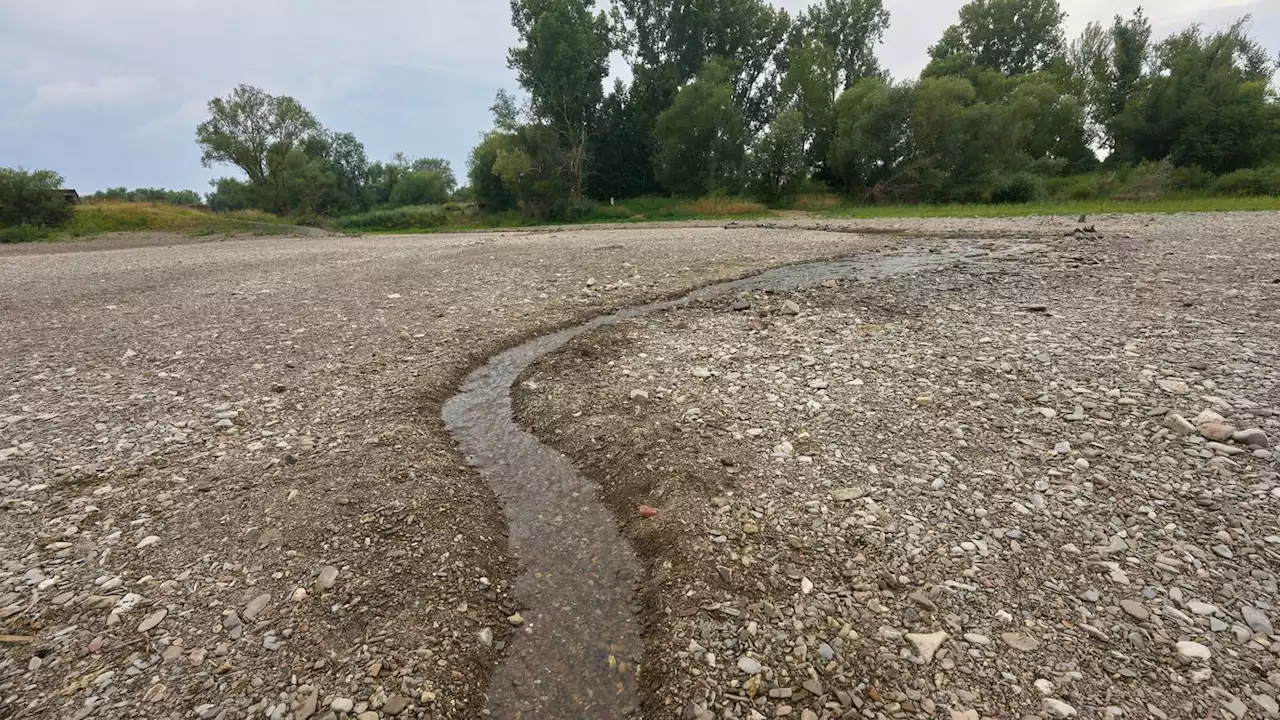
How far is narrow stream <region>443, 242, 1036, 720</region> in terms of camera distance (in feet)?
10.8

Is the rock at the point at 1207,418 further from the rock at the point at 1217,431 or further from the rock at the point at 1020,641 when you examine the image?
the rock at the point at 1020,641

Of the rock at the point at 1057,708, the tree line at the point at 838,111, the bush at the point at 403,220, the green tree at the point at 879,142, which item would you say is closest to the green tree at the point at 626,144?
the tree line at the point at 838,111

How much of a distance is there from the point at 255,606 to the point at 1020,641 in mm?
4851

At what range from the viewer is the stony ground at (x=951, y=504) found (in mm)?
3125

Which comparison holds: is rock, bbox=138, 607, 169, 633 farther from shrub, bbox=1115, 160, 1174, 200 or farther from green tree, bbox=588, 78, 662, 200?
green tree, bbox=588, 78, 662, 200

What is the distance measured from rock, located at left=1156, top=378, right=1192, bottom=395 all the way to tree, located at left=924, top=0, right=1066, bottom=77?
6544 centimetres

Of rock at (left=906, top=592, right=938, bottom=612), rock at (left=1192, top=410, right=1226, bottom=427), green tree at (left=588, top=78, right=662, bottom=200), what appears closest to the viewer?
rock at (left=906, top=592, right=938, bottom=612)

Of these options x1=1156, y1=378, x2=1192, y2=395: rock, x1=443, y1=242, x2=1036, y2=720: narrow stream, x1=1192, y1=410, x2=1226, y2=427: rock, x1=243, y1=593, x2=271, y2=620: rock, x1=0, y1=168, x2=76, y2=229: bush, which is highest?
x1=0, y1=168, x2=76, y2=229: bush

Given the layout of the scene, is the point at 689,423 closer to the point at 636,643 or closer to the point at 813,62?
the point at 636,643

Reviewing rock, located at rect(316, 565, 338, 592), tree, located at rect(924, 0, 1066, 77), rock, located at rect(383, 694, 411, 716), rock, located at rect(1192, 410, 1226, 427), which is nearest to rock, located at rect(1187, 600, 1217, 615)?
rock, located at rect(1192, 410, 1226, 427)

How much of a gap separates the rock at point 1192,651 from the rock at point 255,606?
557 centimetres

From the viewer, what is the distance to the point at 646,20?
5244 cm

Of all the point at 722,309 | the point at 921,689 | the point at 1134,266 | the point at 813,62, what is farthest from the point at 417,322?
the point at 813,62

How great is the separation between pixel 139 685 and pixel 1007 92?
59.6 m
